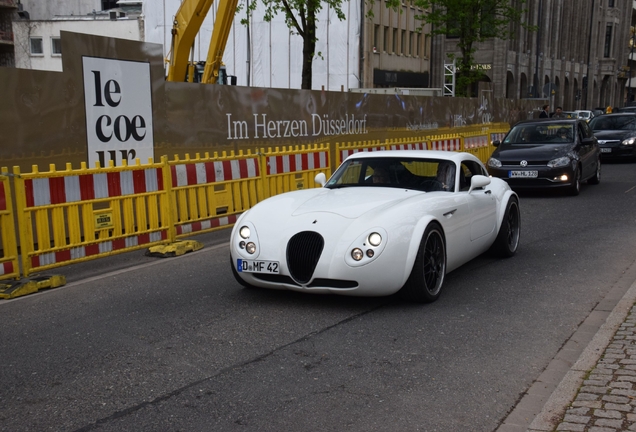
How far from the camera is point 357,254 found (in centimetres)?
650

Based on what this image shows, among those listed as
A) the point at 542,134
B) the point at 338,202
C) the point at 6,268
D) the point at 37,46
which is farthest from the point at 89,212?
the point at 37,46

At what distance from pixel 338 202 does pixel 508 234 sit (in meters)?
2.83

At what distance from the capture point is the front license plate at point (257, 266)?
670cm

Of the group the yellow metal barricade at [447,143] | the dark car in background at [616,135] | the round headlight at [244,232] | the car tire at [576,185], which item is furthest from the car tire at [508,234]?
the dark car in background at [616,135]

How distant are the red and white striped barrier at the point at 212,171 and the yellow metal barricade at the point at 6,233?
2788 millimetres

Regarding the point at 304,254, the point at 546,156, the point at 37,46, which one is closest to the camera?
the point at 304,254

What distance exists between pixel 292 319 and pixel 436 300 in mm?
1446

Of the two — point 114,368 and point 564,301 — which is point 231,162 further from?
point 114,368

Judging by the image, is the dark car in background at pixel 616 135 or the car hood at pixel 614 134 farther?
the car hood at pixel 614 134

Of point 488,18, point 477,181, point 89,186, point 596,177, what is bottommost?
point 596,177

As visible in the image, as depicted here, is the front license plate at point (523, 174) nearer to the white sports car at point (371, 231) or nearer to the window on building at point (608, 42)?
the white sports car at point (371, 231)

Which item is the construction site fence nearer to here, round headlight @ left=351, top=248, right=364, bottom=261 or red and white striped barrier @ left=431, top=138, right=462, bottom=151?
round headlight @ left=351, top=248, right=364, bottom=261

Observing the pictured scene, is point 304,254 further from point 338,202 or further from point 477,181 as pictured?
point 477,181

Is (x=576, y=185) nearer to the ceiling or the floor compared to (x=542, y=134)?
nearer to the floor
